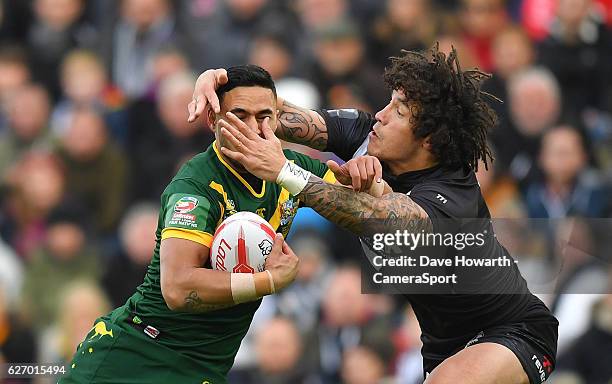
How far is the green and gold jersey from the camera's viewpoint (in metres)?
6.21

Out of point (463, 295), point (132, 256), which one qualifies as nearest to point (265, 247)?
point (463, 295)

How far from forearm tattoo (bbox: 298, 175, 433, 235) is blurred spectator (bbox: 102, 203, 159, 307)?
4355mm

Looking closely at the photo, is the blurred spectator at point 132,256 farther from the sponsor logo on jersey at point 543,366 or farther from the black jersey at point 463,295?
the sponsor logo on jersey at point 543,366

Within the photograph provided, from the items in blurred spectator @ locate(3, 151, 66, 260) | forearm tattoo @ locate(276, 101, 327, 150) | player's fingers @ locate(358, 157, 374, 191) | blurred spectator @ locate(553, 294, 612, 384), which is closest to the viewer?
player's fingers @ locate(358, 157, 374, 191)

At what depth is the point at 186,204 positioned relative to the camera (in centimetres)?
614

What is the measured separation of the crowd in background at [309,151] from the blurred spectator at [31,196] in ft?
0.05

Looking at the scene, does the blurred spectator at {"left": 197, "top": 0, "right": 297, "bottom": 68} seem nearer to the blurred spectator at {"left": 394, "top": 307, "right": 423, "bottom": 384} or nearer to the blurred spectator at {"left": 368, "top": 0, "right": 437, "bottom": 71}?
the blurred spectator at {"left": 368, "top": 0, "right": 437, "bottom": 71}

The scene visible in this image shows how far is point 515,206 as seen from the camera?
34.6 ft

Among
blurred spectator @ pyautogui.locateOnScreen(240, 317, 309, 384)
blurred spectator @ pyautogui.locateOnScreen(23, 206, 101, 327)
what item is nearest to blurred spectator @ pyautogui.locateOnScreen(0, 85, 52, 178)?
blurred spectator @ pyautogui.locateOnScreen(23, 206, 101, 327)

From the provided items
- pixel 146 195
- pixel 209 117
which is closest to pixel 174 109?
pixel 146 195

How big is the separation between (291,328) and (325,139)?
308 cm

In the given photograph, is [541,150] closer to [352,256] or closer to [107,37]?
[352,256]

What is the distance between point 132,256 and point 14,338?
130cm

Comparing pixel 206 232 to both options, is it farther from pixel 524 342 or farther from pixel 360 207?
pixel 524 342
